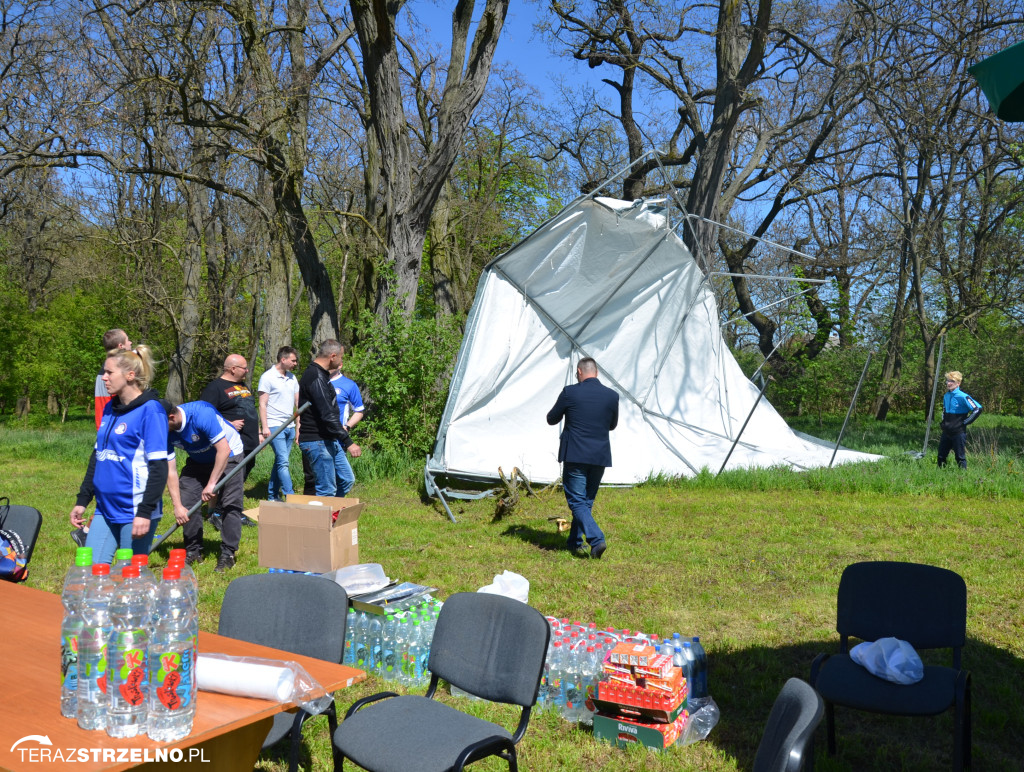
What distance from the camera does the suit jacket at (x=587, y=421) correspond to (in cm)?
673

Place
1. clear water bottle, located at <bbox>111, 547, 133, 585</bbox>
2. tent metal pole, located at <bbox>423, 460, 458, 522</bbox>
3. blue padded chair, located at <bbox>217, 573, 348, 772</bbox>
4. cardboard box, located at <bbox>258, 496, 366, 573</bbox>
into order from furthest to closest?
1. tent metal pole, located at <bbox>423, 460, 458, 522</bbox>
2. cardboard box, located at <bbox>258, 496, 366, 573</bbox>
3. blue padded chair, located at <bbox>217, 573, 348, 772</bbox>
4. clear water bottle, located at <bbox>111, 547, 133, 585</bbox>

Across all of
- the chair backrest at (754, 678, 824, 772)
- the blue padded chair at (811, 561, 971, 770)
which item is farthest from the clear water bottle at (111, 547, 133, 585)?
the blue padded chair at (811, 561, 971, 770)

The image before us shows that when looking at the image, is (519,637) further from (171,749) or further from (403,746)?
(171,749)

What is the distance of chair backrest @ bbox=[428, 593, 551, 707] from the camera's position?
3.14m

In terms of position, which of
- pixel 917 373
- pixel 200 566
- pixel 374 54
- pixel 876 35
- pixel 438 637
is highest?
pixel 876 35

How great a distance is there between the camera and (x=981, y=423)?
21156mm

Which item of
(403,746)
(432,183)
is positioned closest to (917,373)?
(432,183)

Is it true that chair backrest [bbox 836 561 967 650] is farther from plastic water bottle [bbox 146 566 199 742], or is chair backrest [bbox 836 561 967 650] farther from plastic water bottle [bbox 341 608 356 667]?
plastic water bottle [bbox 146 566 199 742]

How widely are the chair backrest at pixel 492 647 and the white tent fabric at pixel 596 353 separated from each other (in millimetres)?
5975

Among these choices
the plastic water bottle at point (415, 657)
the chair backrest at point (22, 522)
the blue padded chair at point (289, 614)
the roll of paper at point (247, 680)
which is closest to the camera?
the roll of paper at point (247, 680)

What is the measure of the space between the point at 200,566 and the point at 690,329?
7.74 m

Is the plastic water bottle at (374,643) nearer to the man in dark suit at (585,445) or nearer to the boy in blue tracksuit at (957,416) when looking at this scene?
the man in dark suit at (585,445)

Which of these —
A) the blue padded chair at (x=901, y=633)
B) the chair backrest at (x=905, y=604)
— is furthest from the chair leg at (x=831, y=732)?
the chair backrest at (x=905, y=604)

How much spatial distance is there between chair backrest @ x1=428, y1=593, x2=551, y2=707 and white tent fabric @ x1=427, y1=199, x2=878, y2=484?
5.97 metres
